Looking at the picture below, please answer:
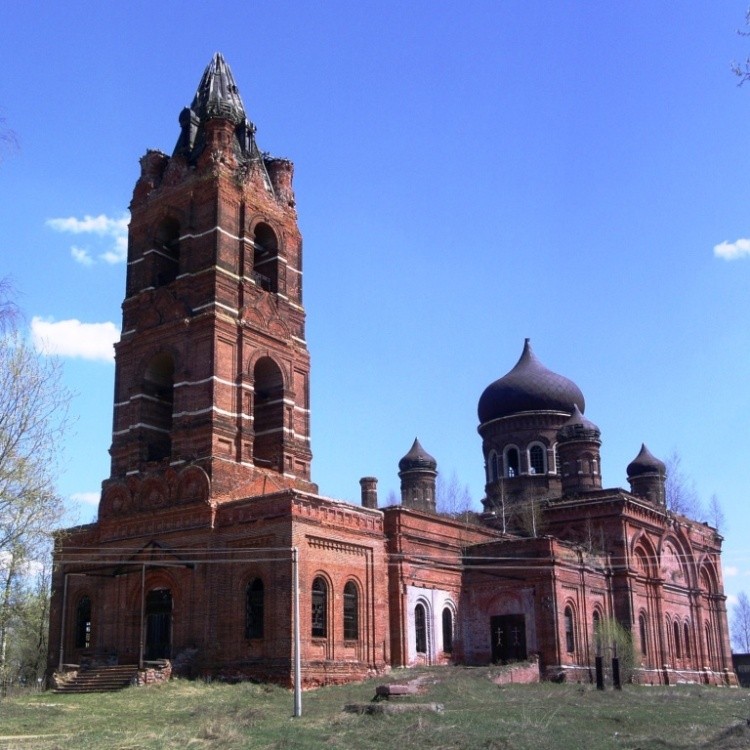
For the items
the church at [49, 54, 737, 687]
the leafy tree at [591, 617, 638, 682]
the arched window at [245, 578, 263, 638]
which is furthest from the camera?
the leafy tree at [591, 617, 638, 682]

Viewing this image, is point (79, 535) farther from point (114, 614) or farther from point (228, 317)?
point (228, 317)

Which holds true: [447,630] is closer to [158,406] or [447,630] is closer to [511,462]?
[158,406]

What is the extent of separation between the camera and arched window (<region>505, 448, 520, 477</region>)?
56062mm

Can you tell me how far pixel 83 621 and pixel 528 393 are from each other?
2814cm

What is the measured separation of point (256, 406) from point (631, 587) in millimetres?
19158

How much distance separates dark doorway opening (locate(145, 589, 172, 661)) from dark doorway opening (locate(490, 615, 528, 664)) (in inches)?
517

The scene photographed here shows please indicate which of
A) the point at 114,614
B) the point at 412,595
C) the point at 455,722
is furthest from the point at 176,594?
the point at 455,722

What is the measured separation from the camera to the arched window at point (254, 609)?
107 ft

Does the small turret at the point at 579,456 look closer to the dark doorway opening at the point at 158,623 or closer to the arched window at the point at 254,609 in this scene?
the arched window at the point at 254,609

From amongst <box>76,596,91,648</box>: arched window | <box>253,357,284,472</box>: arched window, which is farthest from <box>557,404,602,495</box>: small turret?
<box>76,596,91,648</box>: arched window

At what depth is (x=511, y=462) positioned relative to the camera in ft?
185

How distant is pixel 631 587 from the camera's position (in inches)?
1768

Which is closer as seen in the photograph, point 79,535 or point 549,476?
point 79,535

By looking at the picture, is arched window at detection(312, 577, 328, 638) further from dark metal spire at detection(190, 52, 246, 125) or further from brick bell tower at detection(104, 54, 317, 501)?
dark metal spire at detection(190, 52, 246, 125)
